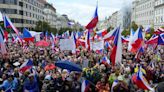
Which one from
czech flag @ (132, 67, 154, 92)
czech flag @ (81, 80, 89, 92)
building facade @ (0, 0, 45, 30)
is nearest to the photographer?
czech flag @ (132, 67, 154, 92)

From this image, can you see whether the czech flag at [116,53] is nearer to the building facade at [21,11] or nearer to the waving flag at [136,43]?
the waving flag at [136,43]

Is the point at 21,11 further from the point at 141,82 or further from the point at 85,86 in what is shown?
the point at 141,82

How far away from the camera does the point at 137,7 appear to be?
133 m

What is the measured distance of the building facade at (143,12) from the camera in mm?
113625

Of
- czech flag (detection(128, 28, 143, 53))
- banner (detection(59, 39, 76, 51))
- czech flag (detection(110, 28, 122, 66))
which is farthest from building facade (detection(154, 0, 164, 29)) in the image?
czech flag (detection(110, 28, 122, 66))

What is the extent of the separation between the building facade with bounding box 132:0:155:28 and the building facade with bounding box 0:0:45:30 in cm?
3577

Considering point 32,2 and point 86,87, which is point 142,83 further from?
point 32,2

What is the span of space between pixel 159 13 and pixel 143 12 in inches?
754

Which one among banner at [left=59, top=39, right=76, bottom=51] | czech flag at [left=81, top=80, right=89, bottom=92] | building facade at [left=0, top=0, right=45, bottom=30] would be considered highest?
building facade at [left=0, top=0, right=45, bottom=30]

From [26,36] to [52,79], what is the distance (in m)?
14.0

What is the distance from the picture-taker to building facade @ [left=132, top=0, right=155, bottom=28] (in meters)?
114

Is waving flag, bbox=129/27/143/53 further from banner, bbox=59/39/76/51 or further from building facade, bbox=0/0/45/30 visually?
building facade, bbox=0/0/45/30

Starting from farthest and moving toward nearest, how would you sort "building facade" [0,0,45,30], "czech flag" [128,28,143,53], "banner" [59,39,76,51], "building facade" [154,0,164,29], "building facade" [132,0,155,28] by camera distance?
"building facade" [132,0,155,28]
"building facade" [154,0,164,29]
"building facade" [0,0,45,30]
"czech flag" [128,28,143,53]
"banner" [59,39,76,51]

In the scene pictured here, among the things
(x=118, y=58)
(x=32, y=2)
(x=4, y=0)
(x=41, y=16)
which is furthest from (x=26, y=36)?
(x=41, y=16)
